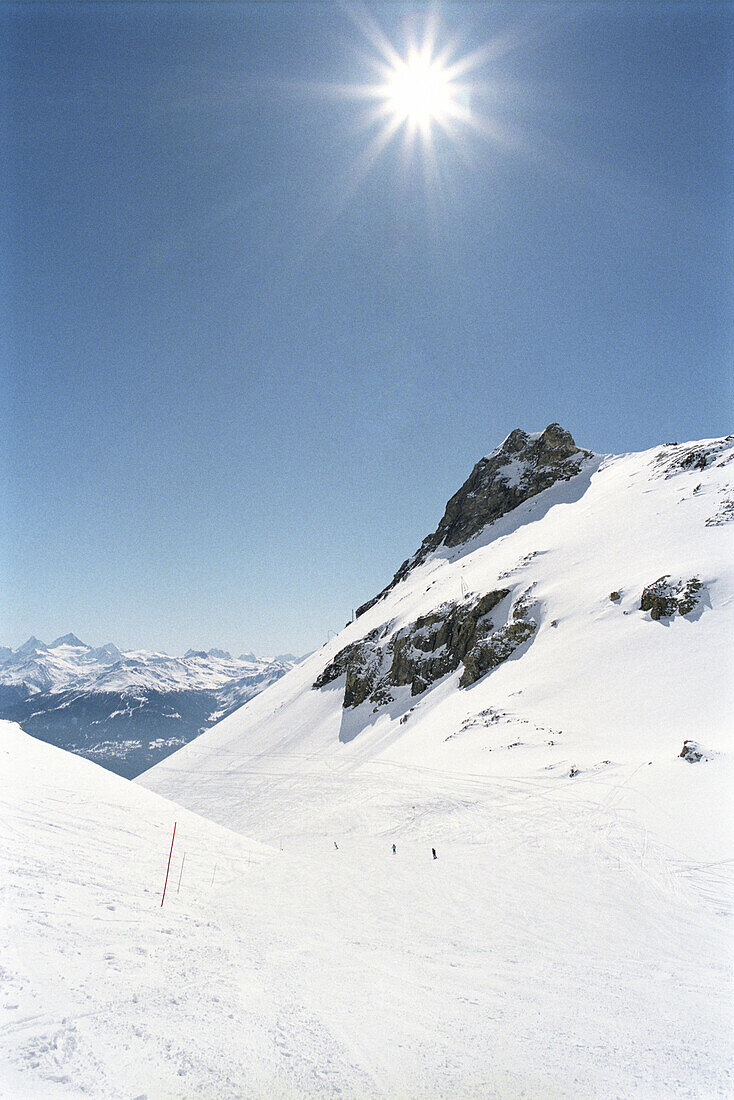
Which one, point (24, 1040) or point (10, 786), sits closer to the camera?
point (24, 1040)

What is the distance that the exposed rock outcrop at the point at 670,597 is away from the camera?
108 ft

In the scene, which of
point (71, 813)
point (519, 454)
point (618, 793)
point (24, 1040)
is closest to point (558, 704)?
point (618, 793)

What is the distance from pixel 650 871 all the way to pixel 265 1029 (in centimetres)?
1368

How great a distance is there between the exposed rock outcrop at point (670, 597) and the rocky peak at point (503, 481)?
183ft

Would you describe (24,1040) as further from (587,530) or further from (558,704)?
(587,530)

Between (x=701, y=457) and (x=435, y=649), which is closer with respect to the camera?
(x=435, y=649)

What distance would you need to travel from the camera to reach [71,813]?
1381cm

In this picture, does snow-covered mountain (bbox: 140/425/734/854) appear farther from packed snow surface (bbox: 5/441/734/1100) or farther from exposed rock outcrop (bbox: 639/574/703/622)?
packed snow surface (bbox: 5/441/734/1100)

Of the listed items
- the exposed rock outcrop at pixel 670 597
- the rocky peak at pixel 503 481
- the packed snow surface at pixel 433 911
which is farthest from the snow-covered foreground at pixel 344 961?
the rocky peak at pixel 503 481

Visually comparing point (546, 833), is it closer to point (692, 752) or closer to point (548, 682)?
point (692, 752)

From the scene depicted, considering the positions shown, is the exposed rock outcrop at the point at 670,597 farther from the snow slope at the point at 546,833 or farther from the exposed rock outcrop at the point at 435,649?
the exposed rock outcrop at the point at 435,649

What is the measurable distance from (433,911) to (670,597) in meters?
30.1

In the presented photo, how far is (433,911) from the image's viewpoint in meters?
13.3

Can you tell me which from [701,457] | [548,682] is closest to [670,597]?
[548,682]
